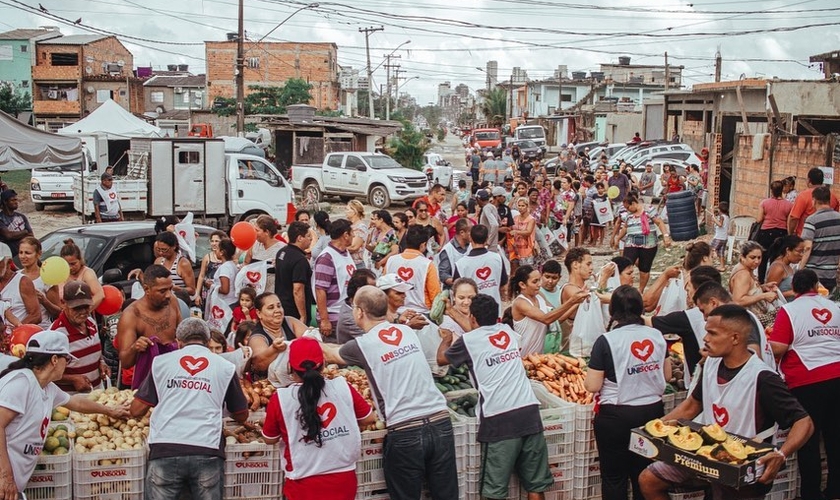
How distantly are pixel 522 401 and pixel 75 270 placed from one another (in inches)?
187

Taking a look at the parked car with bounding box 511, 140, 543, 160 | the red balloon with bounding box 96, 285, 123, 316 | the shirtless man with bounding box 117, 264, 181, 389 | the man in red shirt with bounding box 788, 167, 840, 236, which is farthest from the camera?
the parked car with bounding box 511, 140, 543, 160

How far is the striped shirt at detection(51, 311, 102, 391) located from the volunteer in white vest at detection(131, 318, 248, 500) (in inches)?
84.3

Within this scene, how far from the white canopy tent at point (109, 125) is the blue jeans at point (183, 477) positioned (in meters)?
27.0

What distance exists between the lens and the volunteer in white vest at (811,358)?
6.30 metres

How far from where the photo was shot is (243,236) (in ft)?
32.2

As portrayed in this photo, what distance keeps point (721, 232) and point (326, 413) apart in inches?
517

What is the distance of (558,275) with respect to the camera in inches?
324

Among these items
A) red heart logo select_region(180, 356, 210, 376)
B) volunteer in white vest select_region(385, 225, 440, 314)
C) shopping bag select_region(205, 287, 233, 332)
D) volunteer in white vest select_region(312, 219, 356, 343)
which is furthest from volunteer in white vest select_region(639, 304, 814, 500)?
shopping bag select_region(205, 287, 233, 332)

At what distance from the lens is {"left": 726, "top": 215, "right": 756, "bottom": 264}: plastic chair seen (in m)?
17.0

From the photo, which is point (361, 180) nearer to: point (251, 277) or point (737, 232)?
point (737, 232)

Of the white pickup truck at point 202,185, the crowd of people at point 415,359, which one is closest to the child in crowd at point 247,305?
the crowd of people at point 415,359

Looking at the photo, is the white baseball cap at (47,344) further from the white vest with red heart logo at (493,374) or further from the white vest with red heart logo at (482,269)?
the white vest with red heart logo at (482,269)

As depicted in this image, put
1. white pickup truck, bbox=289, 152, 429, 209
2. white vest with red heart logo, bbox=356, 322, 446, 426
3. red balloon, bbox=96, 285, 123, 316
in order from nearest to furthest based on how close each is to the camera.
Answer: white vest with red heart logo, bbox=356, 322, 446, 426 < red balloon, bbox=96, 285, 123, 316 < white pickup truck, bbox=289, 152, 429, 209

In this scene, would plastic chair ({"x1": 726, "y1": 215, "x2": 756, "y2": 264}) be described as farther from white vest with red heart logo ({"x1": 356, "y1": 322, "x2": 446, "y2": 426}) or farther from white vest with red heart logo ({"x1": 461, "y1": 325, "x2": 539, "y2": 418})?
white vest with red heart logo ({"x1": 356, "y1": 322, "x2": 446, "y2": 426})
